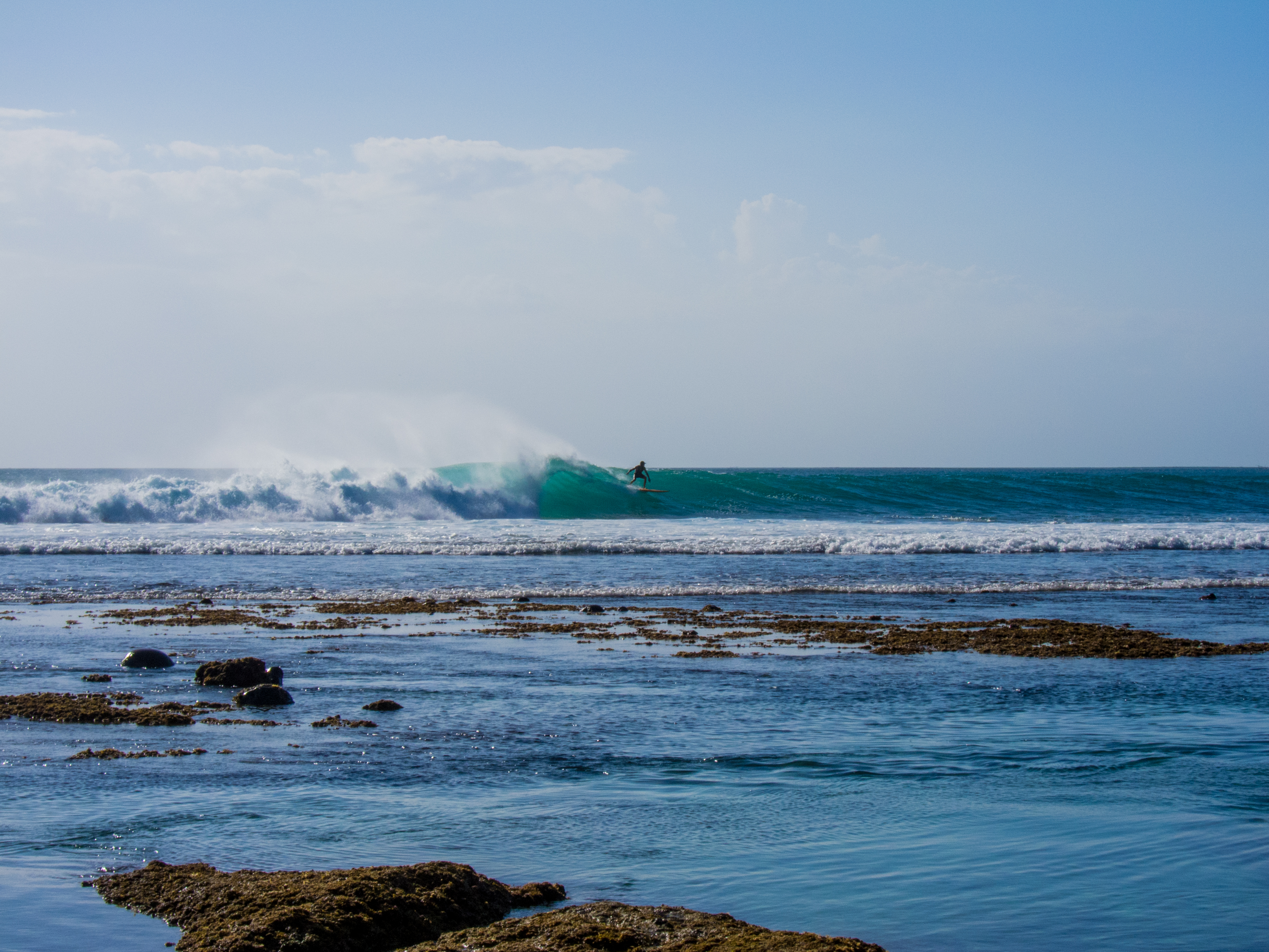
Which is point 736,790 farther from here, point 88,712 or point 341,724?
point 88,712

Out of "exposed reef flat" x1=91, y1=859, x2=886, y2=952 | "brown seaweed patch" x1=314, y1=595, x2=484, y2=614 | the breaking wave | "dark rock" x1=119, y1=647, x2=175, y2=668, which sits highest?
the breaking wave

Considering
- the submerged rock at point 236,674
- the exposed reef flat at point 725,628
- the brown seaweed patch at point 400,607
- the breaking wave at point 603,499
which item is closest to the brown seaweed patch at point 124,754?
the submerged rock at point 236,674

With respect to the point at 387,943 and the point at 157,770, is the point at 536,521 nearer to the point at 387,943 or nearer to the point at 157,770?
the point at 157,770

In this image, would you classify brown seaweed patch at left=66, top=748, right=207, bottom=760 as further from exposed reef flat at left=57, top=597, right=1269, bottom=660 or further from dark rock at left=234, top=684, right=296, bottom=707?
exposed reef flat at left=57, top=597, right=1269, bottom=660

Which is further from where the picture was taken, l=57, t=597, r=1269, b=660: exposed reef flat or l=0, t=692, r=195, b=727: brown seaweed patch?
l=57, t=597, r=1269, b=660: exposed reef flat

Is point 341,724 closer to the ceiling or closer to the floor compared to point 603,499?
closer to the floor

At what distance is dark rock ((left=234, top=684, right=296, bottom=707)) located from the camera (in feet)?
28.5

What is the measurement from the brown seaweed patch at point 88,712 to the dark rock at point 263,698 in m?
0.42

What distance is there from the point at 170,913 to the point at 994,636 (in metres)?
10.7

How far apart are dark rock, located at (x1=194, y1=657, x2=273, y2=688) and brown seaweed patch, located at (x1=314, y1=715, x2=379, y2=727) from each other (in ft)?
5.97

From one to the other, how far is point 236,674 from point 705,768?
504cm

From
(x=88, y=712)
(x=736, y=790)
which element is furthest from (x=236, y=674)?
(x=736, y=790)

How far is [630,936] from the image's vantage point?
12.5 feet

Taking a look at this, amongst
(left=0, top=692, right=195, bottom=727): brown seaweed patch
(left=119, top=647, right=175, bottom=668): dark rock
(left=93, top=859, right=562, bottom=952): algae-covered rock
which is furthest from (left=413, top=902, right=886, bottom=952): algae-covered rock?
(left=119, top=647, right=175, bottom=668): dark rock
